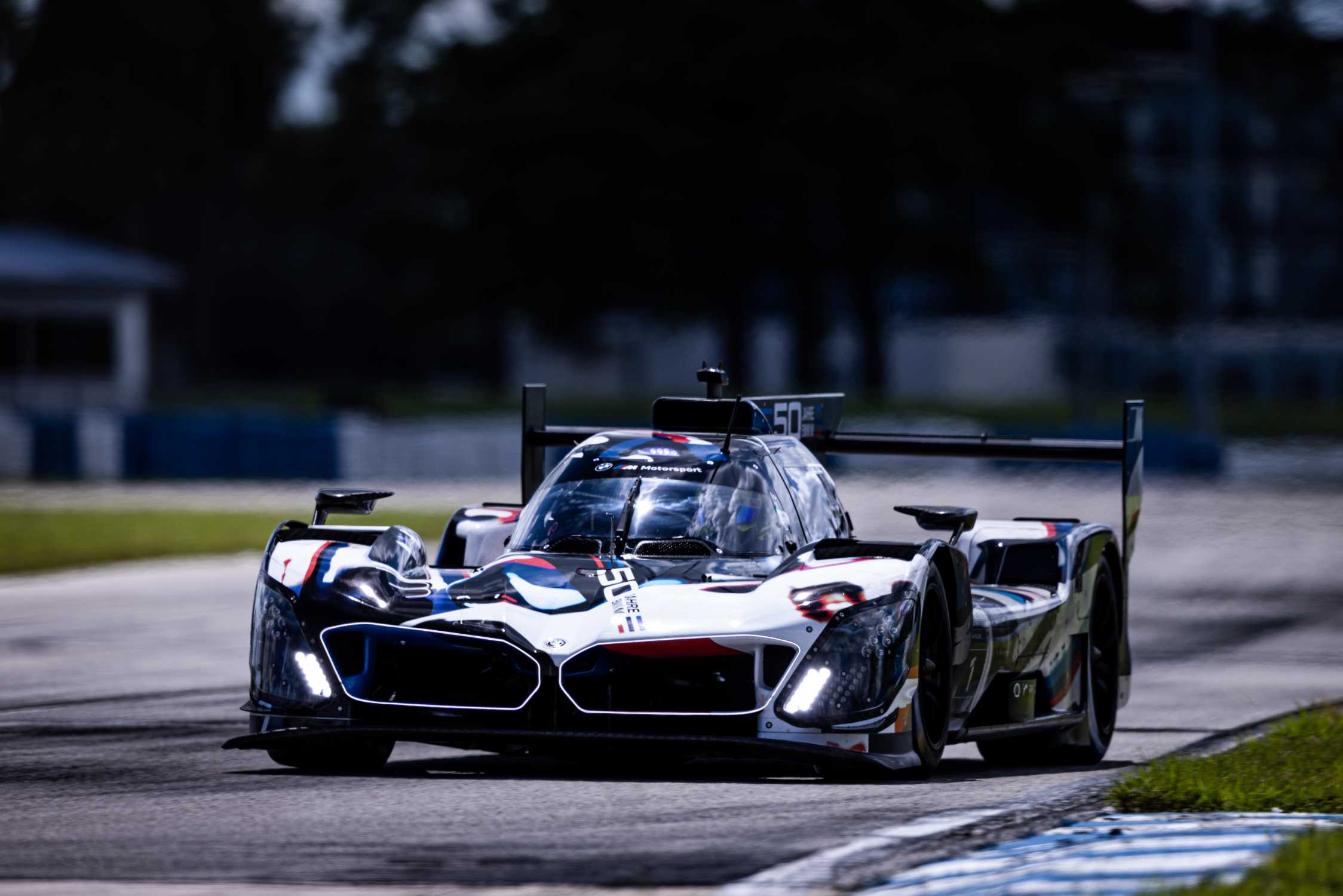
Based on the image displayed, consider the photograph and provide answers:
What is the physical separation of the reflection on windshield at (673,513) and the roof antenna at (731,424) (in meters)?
0.15

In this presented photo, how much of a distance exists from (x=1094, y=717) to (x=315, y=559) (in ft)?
12.7

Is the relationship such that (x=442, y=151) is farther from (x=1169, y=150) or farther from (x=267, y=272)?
(x=267, y=272)

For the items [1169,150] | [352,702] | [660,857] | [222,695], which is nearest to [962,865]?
[660,857]

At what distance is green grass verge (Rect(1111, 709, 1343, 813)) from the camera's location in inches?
290

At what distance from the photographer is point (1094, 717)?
33.3 ft

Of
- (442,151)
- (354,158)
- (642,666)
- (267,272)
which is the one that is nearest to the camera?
(642,666)

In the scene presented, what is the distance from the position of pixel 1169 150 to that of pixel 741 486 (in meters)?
80.5

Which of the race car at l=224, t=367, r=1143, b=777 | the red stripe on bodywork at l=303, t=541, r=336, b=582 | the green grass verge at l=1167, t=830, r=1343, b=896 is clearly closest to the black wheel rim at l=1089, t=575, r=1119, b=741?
the race car at l=224, t=367, r=1143, b=777

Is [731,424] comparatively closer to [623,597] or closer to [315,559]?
[623,597]

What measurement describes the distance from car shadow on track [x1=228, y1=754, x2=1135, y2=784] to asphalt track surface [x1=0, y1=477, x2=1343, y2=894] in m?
0.03

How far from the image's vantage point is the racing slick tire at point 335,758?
27.1 ft

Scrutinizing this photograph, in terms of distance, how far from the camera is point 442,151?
53969 mm

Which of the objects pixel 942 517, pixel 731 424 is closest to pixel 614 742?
pixel 942 517

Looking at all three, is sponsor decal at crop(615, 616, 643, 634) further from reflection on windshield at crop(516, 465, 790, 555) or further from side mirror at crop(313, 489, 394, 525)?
side mirror at crop(313, 489, 394, 525)
